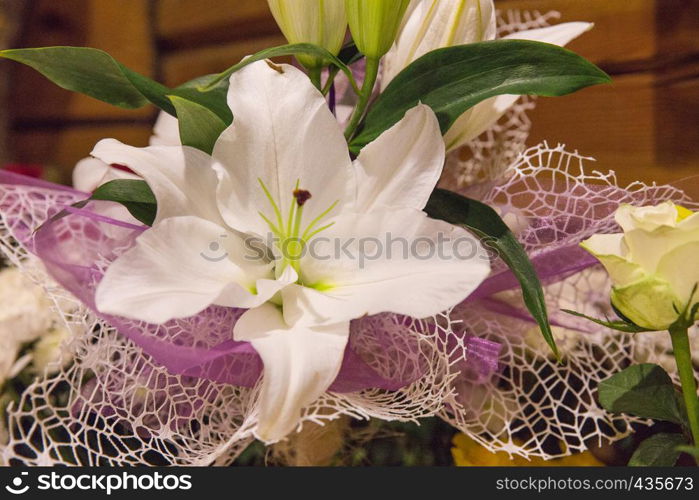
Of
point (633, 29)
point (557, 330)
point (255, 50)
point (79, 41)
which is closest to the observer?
point (557, 330)

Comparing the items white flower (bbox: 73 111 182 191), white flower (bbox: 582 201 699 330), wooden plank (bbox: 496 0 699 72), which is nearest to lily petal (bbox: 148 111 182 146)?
white flower (bbox: 73 111 182 191)

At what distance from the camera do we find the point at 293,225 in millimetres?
A: 404

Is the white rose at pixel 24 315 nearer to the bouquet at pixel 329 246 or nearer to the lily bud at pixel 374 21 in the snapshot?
the bouquet at pixel 329 246

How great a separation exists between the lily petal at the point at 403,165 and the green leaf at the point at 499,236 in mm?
58

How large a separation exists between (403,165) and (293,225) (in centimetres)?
8

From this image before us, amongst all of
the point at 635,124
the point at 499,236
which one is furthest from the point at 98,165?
the point at 635,124

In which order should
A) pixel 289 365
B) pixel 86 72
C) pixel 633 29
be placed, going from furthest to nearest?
pixel 633 29 → pixel 86 72 → pixel 289 365

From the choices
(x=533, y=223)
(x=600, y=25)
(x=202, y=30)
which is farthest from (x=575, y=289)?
(x=202, y=30)

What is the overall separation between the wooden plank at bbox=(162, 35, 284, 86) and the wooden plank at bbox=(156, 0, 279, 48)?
0.01 metres

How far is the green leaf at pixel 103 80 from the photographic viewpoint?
417 mm

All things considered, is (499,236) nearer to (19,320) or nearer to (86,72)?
(86,72)

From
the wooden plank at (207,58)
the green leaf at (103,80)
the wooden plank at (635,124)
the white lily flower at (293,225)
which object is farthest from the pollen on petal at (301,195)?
the wooden plank at (207,58)

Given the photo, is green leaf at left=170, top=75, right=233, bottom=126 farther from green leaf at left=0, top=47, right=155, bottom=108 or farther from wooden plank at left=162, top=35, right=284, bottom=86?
wooden plank at left=162, top=35, right=284, bottom=86

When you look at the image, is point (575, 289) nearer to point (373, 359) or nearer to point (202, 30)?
point (373, 359)
